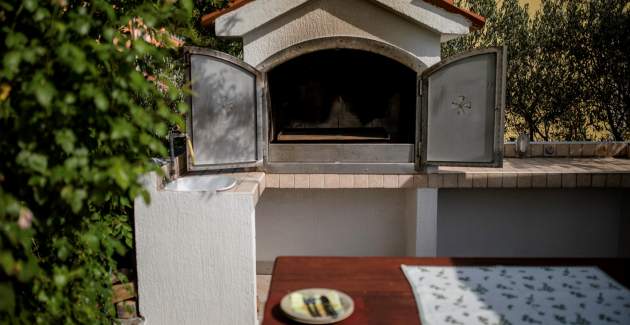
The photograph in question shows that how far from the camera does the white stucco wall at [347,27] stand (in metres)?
4.23

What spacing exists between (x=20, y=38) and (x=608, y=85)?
22.7ft

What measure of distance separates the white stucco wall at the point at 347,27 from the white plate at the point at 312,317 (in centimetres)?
267

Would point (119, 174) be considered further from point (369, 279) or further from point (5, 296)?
point (369, 279)

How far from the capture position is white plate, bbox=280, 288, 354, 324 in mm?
1842

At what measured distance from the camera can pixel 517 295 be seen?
216cm

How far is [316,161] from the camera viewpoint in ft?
14.1

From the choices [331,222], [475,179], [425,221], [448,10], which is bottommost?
[331,222]

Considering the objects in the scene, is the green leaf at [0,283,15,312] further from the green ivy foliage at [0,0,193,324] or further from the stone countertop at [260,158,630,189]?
the stone countertop at [260,158,630,189]

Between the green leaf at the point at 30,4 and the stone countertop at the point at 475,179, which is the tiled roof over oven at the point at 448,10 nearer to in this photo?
the stone countertop at the point at 475,179

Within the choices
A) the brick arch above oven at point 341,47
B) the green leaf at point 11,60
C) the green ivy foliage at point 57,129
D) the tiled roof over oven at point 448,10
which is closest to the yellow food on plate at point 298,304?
the green ivy foliage at point 57,129

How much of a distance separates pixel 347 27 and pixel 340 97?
85 centimetres

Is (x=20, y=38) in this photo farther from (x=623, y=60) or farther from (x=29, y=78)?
(x=623, y=60)

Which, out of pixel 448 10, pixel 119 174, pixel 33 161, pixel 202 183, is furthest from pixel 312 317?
pixel 448 10

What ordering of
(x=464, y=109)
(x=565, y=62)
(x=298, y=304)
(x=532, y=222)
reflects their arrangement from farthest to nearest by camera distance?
(x=565, y=62) < (x=532, y=222) < (x=464, y=109) < (x=298, y=304)
